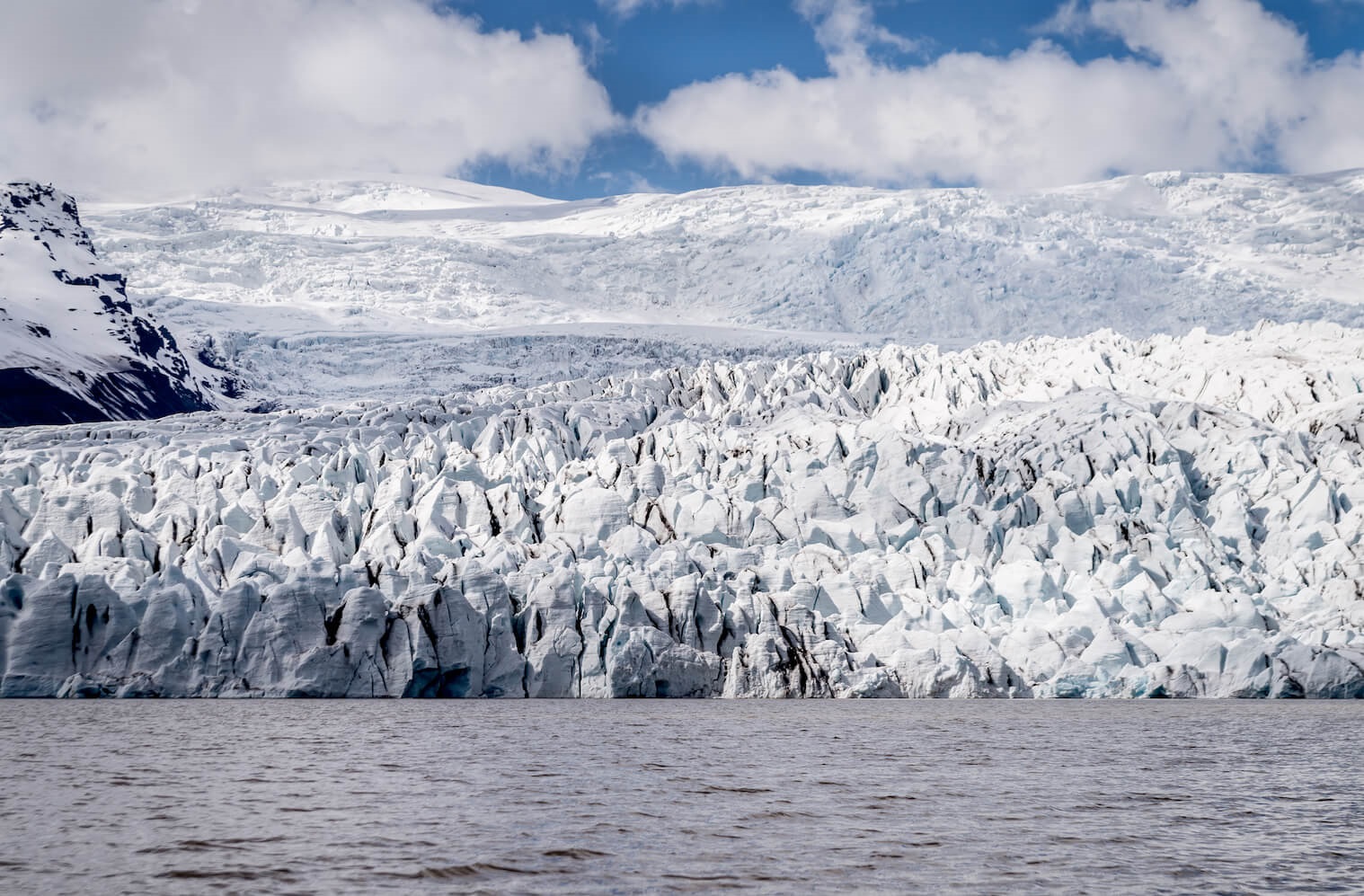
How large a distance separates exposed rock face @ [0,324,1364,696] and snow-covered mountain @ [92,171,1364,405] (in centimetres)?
4374

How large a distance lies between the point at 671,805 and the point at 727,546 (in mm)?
29489

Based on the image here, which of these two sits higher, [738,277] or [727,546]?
[738,277]

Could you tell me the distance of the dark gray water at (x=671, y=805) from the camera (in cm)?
1198

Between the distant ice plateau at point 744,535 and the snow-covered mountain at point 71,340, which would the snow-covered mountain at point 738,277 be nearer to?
the snow-covered mountain at point 71,340

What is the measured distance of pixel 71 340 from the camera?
348 feet

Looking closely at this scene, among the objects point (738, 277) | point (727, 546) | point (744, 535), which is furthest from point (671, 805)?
point (738, 277)

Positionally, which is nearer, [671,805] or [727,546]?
[671,805]

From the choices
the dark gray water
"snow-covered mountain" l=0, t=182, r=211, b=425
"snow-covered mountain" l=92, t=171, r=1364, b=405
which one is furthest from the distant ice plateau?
"snow-covered mountain" l=0, t=182, r=211, b=425

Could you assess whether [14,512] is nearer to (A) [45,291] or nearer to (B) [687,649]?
(B) [687,649]

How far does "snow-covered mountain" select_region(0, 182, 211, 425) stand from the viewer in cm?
9731

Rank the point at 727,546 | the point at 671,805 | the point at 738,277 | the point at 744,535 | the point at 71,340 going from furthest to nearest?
the point at 738,277 < the point at 71,340 < the point at 744,535 < the point at 727,546 < the point at 671,805

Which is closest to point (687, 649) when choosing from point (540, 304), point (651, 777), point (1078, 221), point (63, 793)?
point (651, 777)

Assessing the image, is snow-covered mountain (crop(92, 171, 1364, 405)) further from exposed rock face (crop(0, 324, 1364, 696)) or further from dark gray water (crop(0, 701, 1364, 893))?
dark gray water (crop(0, 701, 1364, 893))

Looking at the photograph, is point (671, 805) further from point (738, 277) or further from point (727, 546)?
point (738, 277)
